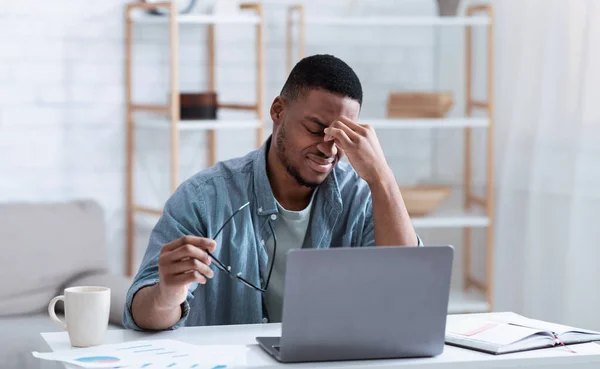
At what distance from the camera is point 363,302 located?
1.50 m

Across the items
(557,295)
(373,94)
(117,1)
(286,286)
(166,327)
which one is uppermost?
(117,1)

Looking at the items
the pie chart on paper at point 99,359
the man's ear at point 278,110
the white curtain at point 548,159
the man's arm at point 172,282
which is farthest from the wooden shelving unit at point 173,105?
the pie chart on paper at point 99,359

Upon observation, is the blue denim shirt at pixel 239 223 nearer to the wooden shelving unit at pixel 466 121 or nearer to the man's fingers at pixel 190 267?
the man's fingers at pixel 190 267

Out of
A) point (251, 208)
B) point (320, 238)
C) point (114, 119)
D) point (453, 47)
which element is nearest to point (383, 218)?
point (320, 238)

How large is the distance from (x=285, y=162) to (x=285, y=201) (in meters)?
0.10

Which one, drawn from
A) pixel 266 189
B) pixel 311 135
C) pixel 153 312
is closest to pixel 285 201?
pixel 266 189

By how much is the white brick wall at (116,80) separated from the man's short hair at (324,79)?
1779 millimetres

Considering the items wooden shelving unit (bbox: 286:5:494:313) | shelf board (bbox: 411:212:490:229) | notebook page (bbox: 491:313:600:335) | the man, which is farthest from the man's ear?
shelf board (bbox: 411:212:490:229)

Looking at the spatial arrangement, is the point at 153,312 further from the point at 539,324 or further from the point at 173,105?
the point at 173,105

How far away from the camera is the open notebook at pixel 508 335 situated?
64.6 inches

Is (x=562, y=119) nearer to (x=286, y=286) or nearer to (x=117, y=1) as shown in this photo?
(x=117, y=1)

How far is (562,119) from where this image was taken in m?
3.37

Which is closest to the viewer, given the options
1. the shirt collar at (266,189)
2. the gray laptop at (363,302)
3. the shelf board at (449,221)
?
the gray laptop at (363,302)

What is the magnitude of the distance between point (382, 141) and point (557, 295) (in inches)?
43.8
